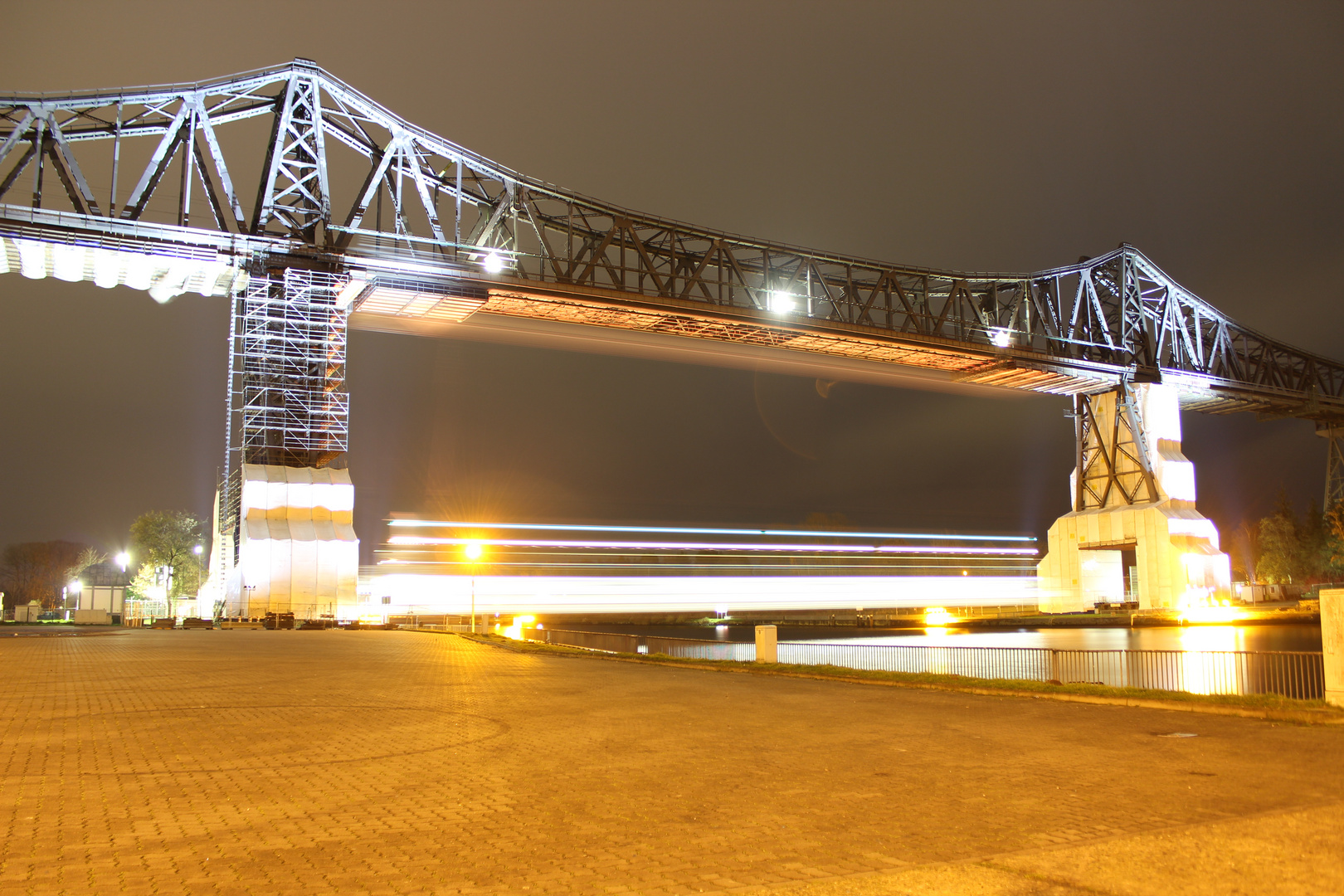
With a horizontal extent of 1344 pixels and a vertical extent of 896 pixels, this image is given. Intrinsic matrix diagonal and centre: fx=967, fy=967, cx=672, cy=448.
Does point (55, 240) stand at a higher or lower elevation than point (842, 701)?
higher

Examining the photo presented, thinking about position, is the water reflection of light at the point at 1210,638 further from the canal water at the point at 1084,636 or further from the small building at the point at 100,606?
the small building at the point at 100,606

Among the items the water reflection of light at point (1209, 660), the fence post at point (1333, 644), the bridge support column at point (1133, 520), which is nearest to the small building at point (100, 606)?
the water reflection of light at point (1209, 660)

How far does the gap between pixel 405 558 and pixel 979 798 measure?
49.8m

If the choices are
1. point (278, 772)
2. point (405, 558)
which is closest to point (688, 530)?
point (405, 558)

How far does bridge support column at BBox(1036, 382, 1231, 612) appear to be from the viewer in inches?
2478

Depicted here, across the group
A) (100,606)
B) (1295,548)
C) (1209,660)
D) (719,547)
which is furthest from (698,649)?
(1295,548)

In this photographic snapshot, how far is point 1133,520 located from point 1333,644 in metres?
54.9

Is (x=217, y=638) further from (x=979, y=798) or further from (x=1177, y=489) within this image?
(x=1177, y=489)

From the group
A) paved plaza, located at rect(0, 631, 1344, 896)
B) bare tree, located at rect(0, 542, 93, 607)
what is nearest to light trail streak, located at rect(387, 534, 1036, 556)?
paved plaza, located at rect(0, 631, 1344, 896)

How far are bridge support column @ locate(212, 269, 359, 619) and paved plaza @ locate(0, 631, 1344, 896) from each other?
78.6ft

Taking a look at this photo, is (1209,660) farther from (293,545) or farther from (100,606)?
(100,606)

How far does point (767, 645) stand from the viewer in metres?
24.2

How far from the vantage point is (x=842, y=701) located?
53.8 ft

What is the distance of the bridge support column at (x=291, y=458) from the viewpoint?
130ft
